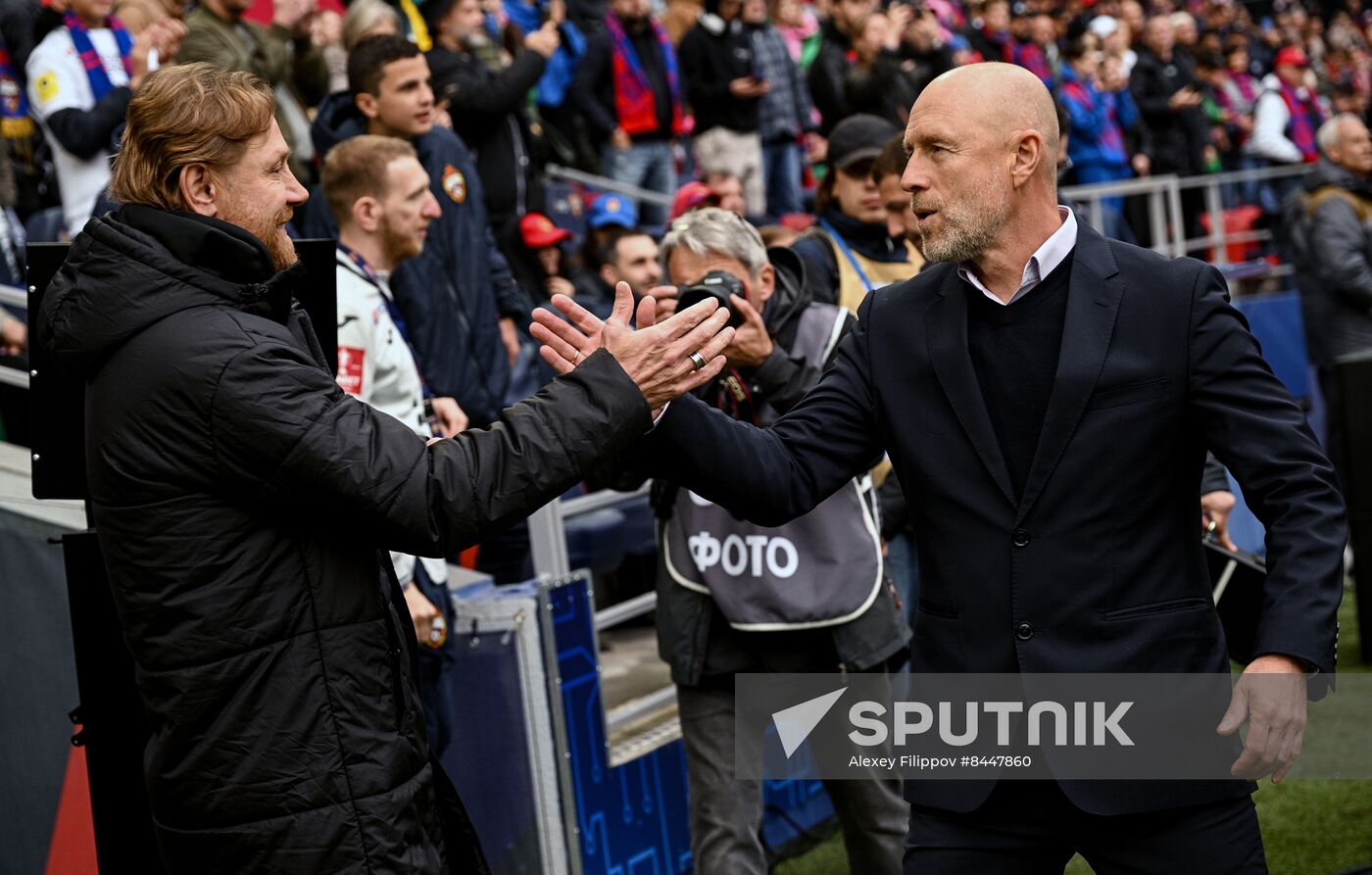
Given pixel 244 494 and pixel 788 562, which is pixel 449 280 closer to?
pixel 788 562

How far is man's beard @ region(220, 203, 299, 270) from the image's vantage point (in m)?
2.69

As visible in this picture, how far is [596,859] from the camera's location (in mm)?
4617

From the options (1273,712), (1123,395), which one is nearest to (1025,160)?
(1123,395)

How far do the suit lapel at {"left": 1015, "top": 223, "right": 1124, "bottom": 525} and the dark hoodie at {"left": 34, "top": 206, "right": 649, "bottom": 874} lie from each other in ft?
2.58

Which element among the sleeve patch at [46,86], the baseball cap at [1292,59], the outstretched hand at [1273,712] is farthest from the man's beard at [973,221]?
the baseball cap at [1292,59]

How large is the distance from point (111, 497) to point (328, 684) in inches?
18.2

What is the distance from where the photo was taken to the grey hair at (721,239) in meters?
4.13

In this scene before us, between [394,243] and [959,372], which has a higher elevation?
[394,243]

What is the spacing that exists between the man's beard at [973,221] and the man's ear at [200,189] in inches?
50.8

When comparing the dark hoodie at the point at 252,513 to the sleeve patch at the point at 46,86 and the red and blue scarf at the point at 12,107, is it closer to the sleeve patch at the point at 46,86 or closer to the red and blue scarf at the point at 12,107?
the sleeve patch at the point at 46,86

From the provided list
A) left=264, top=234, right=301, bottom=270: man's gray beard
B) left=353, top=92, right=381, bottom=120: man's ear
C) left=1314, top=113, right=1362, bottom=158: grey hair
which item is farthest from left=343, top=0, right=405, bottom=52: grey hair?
left=1314, top=113, right=1362, bottom=158: grey hair

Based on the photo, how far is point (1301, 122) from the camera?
17062mm

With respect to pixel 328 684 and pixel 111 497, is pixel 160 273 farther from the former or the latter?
pixel 328 684

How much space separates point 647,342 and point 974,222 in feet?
2.20
